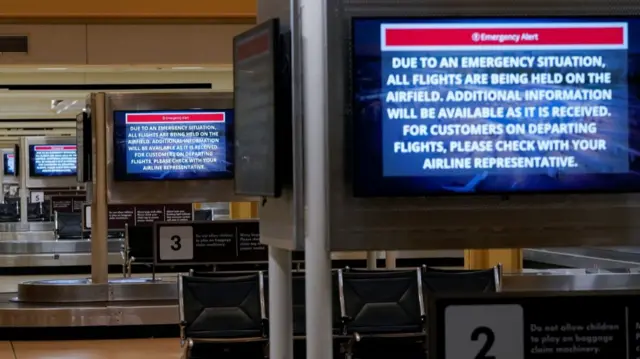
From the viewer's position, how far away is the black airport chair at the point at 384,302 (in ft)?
28.6

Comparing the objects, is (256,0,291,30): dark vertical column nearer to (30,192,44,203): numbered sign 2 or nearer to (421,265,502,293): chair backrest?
(421,265,502,293): chair backrest

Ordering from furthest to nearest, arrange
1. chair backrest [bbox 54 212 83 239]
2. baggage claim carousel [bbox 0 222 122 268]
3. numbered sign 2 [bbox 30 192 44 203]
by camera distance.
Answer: numbered sign 2 [bbox 30 192 44 203]
chair backrest [bbox 54 212 83 239]
baggage claim carousel [bbox 0 222 122 268]

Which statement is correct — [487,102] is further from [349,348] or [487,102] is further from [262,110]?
[349,348]

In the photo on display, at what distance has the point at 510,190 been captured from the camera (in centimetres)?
442

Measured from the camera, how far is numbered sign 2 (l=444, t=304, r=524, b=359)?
3.45 metres

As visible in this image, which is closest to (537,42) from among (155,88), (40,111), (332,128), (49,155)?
(332,128)

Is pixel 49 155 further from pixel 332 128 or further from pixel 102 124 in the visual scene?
pixel 332 128

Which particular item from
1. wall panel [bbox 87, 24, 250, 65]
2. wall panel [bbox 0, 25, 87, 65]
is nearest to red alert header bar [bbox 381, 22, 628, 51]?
wall panel [bbox 87, 24, 250, 65]

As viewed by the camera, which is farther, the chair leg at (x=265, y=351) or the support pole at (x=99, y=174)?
the support pole at (x=99, y=174)

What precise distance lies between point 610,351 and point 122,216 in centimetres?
1669

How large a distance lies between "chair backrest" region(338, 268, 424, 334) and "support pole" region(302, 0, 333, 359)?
4.36 m

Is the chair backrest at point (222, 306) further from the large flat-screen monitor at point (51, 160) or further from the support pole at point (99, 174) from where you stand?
the large flat-screen monitor at point (51, 160)

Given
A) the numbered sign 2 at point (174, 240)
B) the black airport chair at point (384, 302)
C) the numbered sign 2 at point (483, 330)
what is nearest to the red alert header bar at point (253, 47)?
the numbered sign 2 at point (483, 330)

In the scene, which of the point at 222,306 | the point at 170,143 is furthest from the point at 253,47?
the point at 170,143
